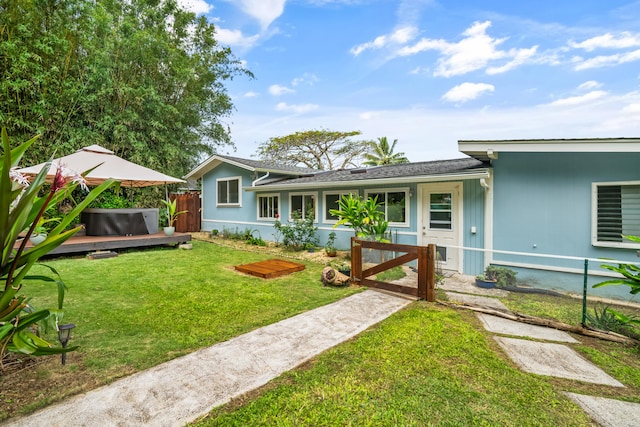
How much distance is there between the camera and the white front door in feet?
20.7

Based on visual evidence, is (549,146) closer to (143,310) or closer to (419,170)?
(419,170)

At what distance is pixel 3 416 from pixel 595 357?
16.0 ft

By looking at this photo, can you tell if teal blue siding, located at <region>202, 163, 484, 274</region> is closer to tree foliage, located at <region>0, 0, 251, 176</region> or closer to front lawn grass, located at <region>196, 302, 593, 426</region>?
tree foliage, located at <region>0, 0, 251, 176</region>

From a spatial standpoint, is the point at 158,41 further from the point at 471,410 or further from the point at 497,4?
the point at 471,410

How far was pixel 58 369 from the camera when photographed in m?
2.46

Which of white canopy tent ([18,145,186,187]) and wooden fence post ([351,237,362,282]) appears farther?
white canopy tent ([18,145,186,187])

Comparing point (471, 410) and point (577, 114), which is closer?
point (471, 410)

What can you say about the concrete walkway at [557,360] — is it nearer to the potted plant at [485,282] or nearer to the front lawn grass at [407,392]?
the front lawn grass at [407,392]

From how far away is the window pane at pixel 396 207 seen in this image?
7236 mm

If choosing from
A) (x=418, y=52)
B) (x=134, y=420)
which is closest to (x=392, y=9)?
(x=418, y=52)

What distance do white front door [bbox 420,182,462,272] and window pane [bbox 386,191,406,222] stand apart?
20.2 inches

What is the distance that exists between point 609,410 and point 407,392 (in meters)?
1.41

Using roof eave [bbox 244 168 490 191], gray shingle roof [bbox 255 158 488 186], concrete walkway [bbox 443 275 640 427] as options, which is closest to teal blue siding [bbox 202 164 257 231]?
roof eave [bbox 244 168 490 191]

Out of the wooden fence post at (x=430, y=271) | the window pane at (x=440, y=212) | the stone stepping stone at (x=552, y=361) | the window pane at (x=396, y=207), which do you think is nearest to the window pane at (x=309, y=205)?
the window pane at (x=396, y=207)
